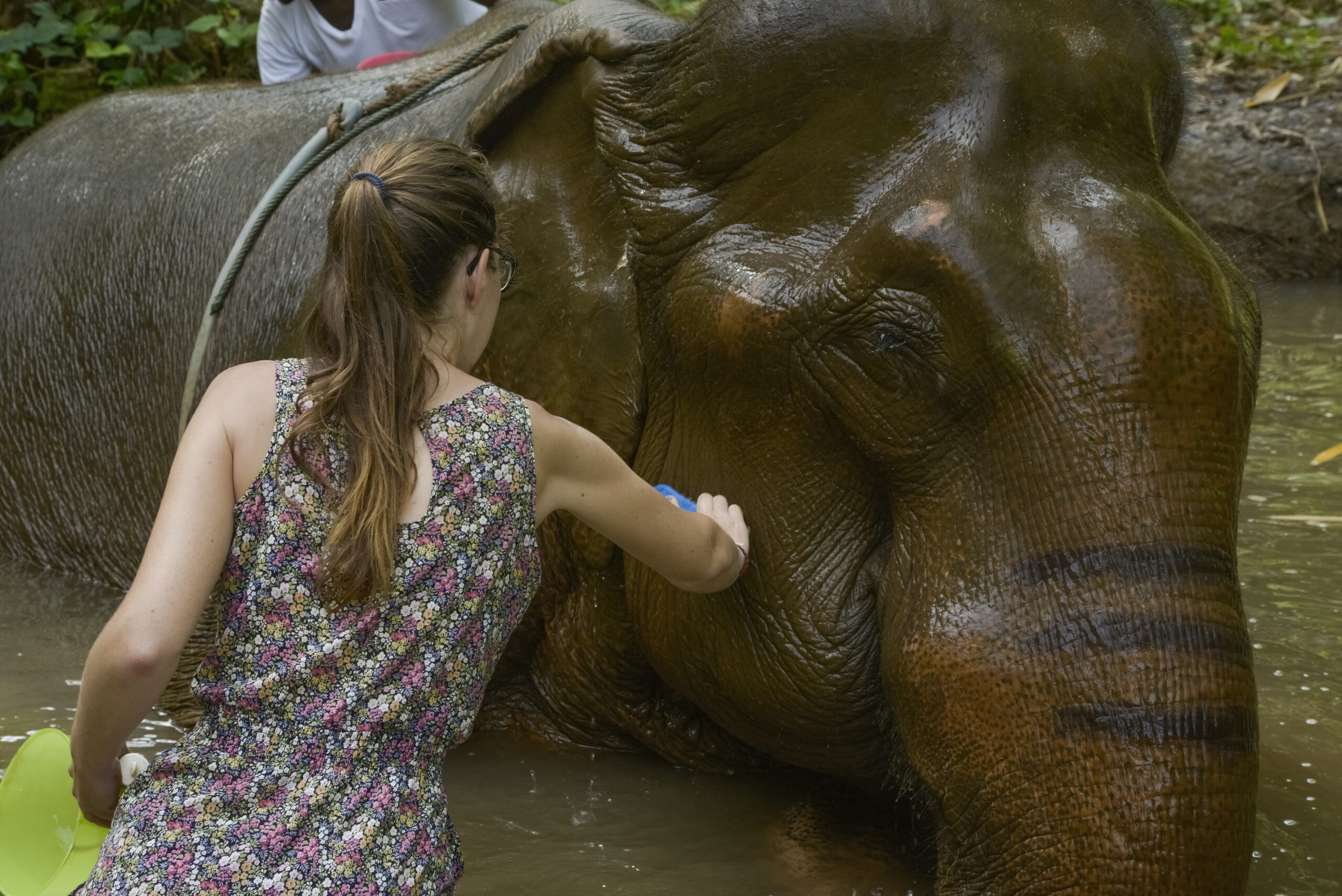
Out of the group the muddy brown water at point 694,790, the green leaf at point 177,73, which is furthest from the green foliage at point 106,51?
the muddy brown water at point 694,790

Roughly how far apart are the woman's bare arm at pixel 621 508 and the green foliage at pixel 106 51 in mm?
4939

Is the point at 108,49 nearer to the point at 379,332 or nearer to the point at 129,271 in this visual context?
the point at 129,271

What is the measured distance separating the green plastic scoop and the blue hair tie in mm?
909

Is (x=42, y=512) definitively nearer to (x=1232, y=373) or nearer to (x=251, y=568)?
(x=251, y=568)

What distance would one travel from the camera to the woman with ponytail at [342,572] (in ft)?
6.12

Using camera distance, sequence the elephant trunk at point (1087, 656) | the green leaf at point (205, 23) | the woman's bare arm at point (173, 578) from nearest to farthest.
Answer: the woman's bare arm at point (173, 578) → the elephant trunk at point (1087, 656) → the green leaf at point (205, 23)

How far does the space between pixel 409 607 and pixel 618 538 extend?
1.10 ft

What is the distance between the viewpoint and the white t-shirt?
5.01 meters

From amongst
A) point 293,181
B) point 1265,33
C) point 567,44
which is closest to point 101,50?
point 293,181

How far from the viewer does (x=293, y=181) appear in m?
3.50

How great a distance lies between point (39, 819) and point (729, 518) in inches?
42.0

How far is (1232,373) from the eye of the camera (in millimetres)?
2066

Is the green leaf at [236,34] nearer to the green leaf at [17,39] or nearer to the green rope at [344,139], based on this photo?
the green leaf at [17,39]

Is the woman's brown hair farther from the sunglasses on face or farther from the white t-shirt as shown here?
the white t-shirt
